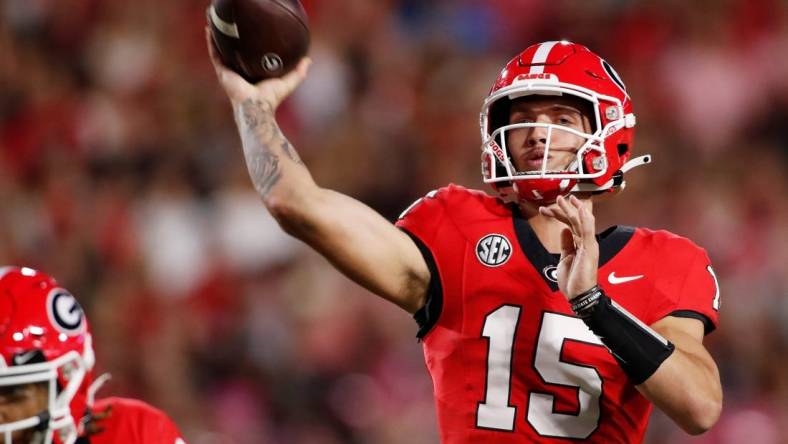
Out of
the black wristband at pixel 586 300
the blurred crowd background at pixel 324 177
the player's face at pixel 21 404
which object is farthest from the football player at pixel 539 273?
the blurred crowd background at pixel 324 177

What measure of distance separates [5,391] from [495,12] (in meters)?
4.86

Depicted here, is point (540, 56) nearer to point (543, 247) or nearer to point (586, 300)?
point (543, 247)

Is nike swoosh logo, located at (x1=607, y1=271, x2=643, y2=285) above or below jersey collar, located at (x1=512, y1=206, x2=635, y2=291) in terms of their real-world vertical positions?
below

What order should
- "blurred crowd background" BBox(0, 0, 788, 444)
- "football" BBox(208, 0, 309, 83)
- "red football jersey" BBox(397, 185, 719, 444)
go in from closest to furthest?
1. "football" BBox(208, 0, 309, 83)
2. "red football jersey" BBox(397, 185, 719, 444)
3. "blurred crowd background" BBox(0, 0, 788, 444)

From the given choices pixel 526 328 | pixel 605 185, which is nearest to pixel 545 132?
pixel 605 185

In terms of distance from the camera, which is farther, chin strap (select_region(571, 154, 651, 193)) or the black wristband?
chin strap (select_region(571, 154, 651, 193))

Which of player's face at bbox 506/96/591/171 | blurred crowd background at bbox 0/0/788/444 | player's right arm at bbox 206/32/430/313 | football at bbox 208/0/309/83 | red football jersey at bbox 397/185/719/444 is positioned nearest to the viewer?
player's right arm at bbox 206/32/430/313

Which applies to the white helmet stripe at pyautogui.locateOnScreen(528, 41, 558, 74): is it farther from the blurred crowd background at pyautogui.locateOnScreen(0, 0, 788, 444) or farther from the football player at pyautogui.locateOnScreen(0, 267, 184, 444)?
the blurred crowd background at pyautogui.locateOnScreen(0, 0, 788, 444)

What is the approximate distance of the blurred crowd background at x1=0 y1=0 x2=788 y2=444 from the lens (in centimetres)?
571

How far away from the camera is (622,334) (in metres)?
2.49

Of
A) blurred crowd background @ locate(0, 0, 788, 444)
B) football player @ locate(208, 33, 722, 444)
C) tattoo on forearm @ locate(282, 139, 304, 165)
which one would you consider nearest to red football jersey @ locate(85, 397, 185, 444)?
football player @ locate(208, 33, 722, 444)

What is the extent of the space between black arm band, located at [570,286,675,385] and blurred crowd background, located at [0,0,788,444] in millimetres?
2861

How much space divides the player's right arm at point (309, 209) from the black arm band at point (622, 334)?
0.39 metres

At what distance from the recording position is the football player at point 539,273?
2508 mm
